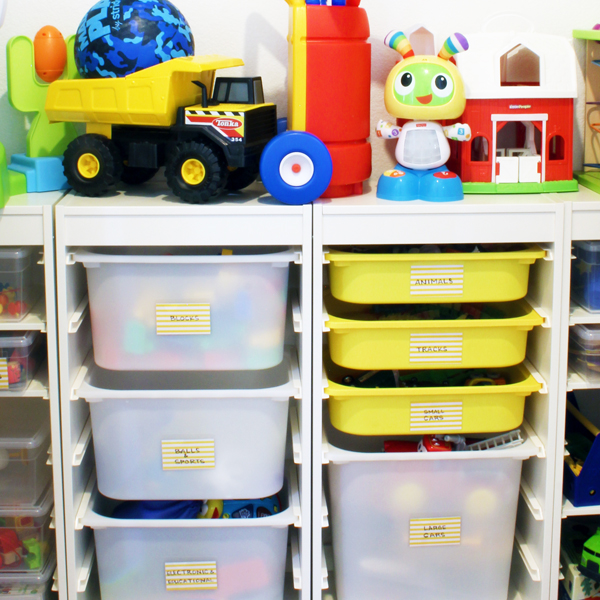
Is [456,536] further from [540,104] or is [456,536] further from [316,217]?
[540,104]

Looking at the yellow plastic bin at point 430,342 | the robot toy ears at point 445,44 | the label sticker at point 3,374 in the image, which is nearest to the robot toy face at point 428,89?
the robot toy ears at point 445,44

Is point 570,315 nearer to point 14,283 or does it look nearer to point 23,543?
point 14,283

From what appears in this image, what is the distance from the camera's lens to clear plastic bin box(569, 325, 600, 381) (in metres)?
1.44

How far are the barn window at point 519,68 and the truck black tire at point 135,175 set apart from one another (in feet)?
2.49

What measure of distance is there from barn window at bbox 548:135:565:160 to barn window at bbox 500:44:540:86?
0.13m

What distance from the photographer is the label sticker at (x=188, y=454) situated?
4.80 ft

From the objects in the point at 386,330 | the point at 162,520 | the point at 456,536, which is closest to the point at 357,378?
the point at 386,330

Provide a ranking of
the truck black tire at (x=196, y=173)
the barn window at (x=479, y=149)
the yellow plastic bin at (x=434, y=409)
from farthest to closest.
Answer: the barn window at (x=479, y=149) → the yellow plastic bin at (x=434, y=409) → the truck black tire at (x=196, y=173)

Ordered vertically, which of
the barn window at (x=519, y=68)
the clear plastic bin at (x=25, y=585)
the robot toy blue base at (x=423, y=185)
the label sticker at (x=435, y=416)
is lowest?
the clear plastic bin at (x=25, y=585)

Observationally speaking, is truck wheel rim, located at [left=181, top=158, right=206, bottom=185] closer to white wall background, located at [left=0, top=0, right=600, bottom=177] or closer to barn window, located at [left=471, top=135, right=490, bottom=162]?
white wall background, located at [left=0, top=0, right=600, bottom=177]

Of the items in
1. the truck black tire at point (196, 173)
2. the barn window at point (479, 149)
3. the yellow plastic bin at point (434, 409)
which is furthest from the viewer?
the barn window at point (479, 149)

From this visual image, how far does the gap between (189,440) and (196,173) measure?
490 mm

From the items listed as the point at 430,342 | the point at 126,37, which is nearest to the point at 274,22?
the point at 126,37

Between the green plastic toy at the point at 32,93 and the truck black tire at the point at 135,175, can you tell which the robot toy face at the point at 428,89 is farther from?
the green plastic toy at the point at 32,93
